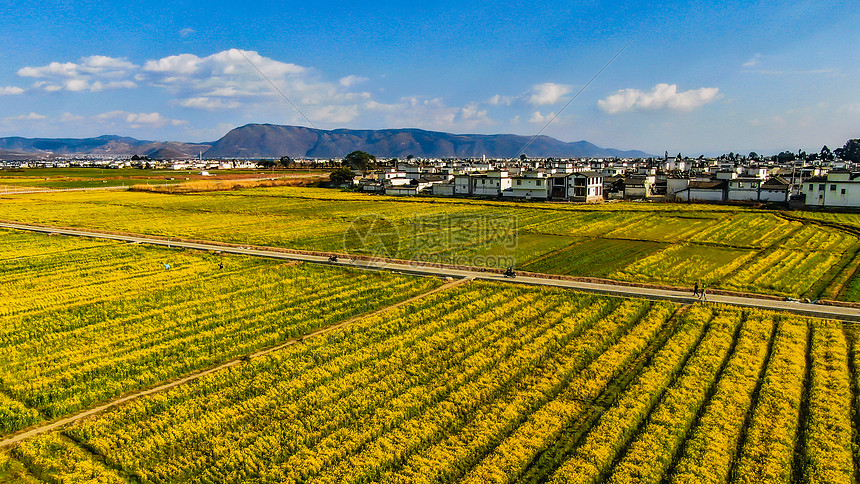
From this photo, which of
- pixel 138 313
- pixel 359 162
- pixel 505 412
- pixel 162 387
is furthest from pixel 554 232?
pixel 359 162

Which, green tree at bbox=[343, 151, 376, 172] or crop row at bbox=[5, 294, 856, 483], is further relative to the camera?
green tree at bbox=[343, 151, 376, 172]

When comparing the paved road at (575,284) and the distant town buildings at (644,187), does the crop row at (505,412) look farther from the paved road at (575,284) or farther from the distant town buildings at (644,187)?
the distant town buildings at (644,187)

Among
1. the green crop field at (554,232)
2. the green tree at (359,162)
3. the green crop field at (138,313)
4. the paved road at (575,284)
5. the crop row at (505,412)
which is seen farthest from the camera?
the green tree at (359,162)

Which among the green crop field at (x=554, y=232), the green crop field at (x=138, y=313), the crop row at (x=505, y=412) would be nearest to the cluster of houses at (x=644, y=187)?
the green crop field at (x=554, y=232)

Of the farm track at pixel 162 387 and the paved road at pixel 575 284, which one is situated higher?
the paved road at pixel 575 284

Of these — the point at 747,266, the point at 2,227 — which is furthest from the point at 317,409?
the point at 2,227

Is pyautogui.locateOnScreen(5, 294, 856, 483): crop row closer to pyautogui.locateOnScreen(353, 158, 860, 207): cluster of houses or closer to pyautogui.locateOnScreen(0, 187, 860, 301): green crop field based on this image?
pyautogui.locateOnScreen(0, 187, 860, 301): green crop field

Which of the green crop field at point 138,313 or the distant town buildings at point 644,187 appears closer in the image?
the green crop field at point 138,313

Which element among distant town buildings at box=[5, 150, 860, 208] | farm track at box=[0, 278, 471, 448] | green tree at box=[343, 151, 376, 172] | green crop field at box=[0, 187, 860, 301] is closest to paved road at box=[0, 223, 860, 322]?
green crop field at box=[0, 187, 860, 301]

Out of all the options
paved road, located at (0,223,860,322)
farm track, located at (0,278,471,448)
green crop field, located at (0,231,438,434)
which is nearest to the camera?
farm track, located at (0,278,471,448)
